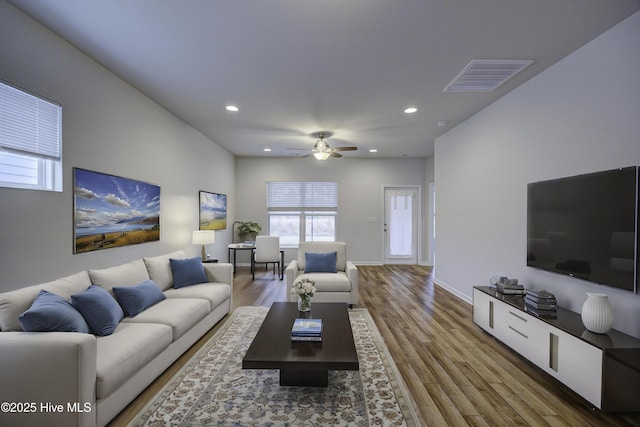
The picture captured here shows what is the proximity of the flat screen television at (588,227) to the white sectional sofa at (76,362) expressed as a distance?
3.60 meters

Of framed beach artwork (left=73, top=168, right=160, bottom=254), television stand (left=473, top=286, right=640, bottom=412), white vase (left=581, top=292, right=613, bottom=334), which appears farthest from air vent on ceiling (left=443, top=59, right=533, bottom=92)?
→ framed beach artwork (left=73, top=168, right=160, bottom=254)

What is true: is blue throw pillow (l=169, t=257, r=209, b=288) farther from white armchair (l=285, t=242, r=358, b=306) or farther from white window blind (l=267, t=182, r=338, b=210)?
white window blind (l=267, t=182, r=338, b=210)

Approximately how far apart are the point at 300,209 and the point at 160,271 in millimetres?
4410

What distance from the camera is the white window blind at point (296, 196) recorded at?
24.2 feet

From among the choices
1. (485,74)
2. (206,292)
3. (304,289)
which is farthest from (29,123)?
(485,74)

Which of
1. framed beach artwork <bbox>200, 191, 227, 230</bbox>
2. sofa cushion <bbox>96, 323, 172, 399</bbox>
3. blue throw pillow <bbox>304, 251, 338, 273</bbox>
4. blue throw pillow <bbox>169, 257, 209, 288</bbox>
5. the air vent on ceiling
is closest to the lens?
sofa cushion <bbox>96, 323, 172, 399</bbox>

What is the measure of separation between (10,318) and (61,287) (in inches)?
15.8

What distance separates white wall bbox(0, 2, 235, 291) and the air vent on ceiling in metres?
3.72

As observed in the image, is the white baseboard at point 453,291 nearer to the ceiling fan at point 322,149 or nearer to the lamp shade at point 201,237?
the ceiling fan at point 322,149

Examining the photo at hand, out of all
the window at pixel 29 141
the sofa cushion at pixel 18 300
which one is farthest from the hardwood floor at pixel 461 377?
the window at pixel 29 141

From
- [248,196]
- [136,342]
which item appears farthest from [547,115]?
[248,196]

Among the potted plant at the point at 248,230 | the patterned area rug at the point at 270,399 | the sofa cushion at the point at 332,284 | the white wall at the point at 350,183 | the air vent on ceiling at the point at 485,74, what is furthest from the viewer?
the white wall at the point at 350,183

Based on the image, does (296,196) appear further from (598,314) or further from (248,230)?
(598,314)

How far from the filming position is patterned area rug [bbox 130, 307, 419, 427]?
183 centimetres
